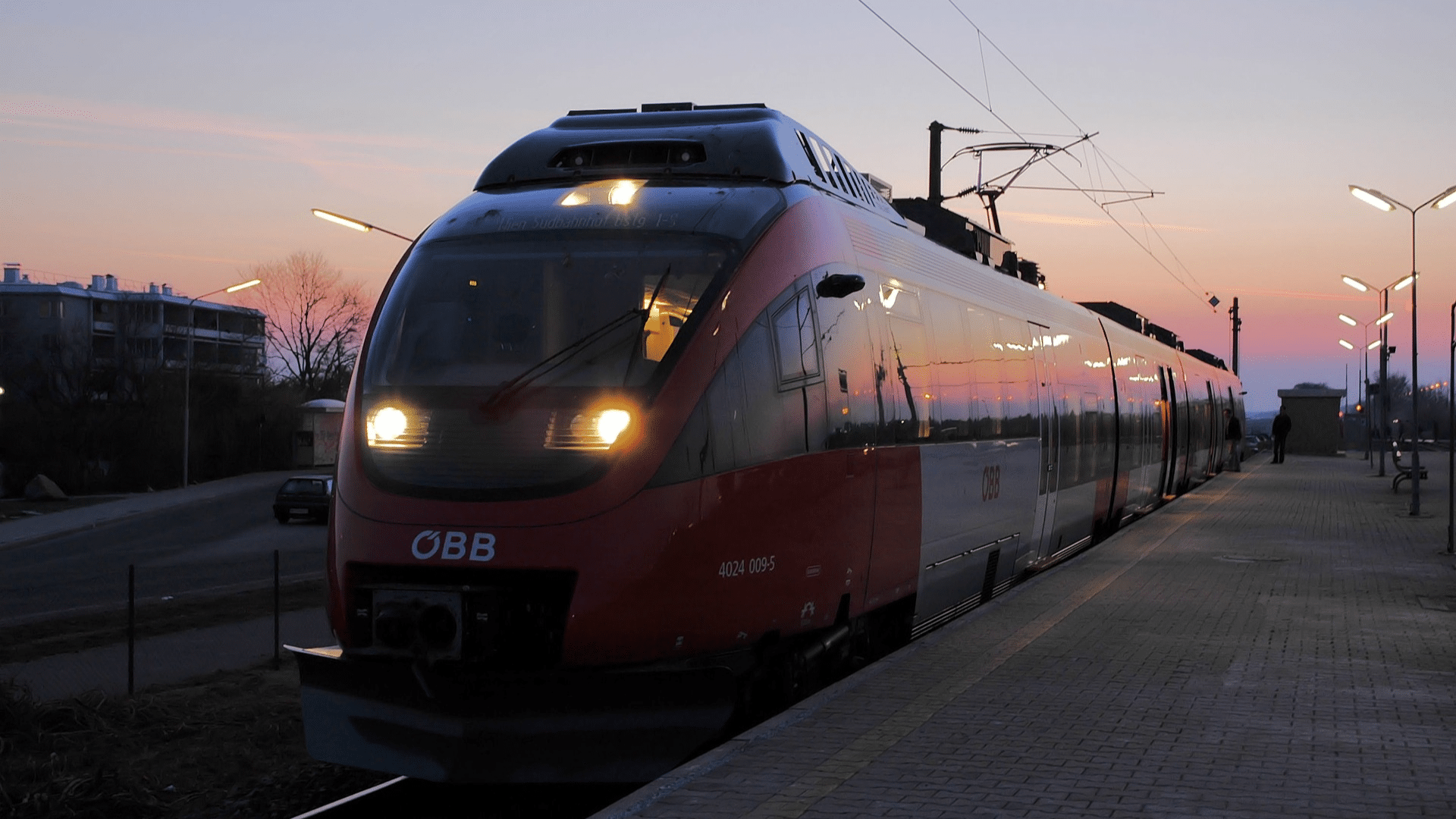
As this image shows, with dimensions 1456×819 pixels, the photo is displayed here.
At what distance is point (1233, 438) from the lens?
50406 mm

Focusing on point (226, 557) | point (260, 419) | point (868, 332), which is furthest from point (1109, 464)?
point (260, 419)

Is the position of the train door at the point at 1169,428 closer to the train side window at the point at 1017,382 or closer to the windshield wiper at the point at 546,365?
the train side window at the point at 1017,382

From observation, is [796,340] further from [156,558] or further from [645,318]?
[156,558]

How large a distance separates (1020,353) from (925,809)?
980 cm

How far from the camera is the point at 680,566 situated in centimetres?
745

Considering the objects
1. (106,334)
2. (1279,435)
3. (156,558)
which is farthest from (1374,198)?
(106,334)

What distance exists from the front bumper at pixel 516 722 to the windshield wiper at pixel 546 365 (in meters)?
1.43

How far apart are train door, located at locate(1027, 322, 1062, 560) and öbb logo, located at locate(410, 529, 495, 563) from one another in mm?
9209

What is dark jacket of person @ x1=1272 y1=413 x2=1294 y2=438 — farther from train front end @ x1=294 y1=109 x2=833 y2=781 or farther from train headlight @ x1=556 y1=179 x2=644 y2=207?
train front end @ x1=294 y1=109 x2=833 y2=781

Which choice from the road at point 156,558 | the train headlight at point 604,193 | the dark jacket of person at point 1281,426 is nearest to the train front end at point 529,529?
the train headlight at point 604,193

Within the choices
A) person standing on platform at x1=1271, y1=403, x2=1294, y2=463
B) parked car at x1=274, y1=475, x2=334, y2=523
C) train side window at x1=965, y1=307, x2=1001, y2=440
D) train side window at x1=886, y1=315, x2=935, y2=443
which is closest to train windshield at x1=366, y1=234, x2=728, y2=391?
train side window at x1=886, y1=315, x2=935, y2=443

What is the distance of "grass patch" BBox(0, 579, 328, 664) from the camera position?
17.5 metres

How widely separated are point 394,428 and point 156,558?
27283mm

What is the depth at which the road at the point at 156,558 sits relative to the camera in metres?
25.1
